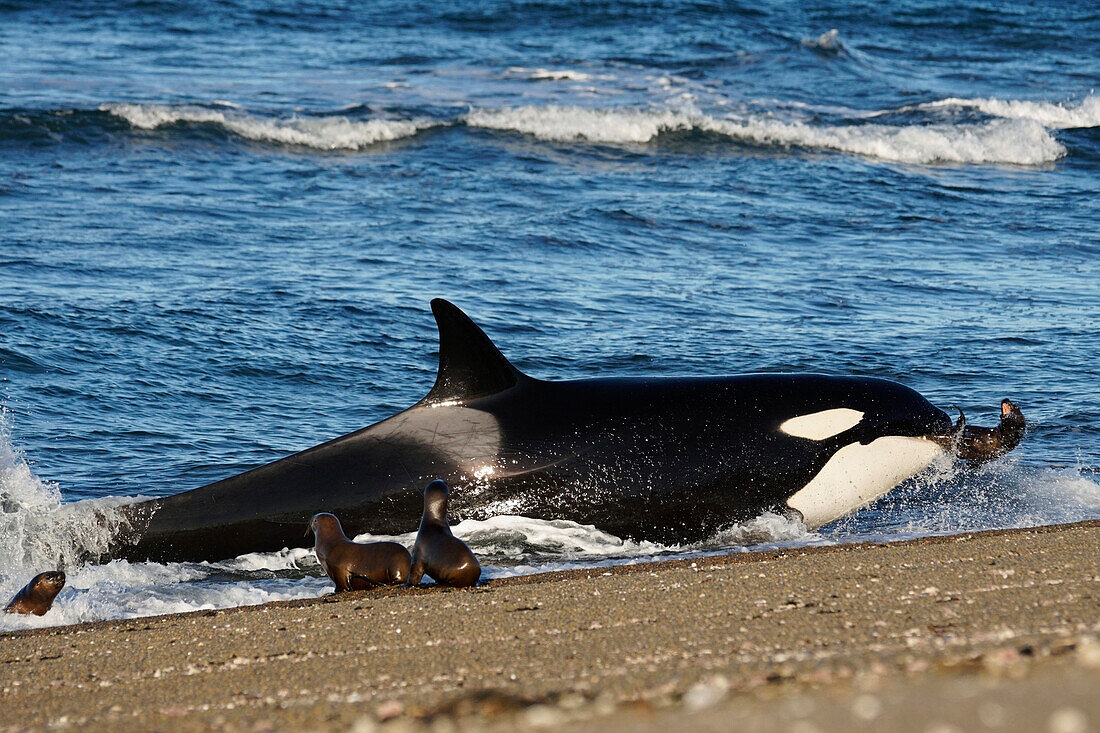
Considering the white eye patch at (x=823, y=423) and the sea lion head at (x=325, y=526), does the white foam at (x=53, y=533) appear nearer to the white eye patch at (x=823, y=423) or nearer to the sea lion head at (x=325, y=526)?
the sea lion head at (x=325, y=526)

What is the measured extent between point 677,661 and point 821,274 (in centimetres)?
1257

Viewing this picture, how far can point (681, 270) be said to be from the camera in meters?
17.0

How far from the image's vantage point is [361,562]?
290 inches

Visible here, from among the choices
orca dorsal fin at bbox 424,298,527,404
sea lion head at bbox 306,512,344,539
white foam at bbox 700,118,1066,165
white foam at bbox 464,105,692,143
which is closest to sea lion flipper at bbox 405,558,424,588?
sea lion head at bbox 306,512,344,539

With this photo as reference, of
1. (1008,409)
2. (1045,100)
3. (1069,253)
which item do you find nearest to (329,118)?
(1069,253)

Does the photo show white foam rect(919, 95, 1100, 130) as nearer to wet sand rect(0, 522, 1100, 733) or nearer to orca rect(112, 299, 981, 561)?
orca rect(112, 299, 981, 561)

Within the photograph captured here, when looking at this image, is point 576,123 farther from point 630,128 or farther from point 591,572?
point 591,572

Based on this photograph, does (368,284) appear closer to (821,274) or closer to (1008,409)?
(821,274)

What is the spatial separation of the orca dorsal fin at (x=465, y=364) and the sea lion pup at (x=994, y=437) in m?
3.49

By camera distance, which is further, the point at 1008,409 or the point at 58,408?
the point at 58,408

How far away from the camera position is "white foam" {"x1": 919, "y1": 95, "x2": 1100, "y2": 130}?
28719 millimetres

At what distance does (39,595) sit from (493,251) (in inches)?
434

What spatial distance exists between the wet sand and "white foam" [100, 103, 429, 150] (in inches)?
759

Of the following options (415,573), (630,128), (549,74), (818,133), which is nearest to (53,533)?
(415,573)
